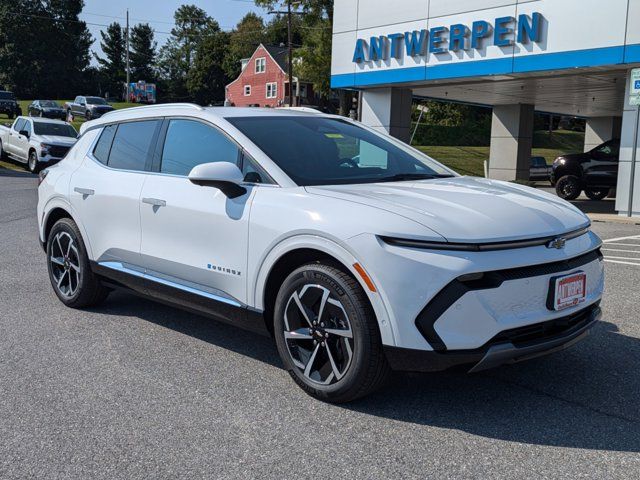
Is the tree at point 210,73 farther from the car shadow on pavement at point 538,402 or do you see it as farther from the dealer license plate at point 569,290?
the dealer license plate at point 569,290

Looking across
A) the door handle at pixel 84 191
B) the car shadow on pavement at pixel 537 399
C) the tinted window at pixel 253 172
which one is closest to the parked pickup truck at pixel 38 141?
the door handle at pixel 84 191

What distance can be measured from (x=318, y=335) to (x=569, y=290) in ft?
4.56

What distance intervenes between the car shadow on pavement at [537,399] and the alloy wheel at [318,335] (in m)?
0.27

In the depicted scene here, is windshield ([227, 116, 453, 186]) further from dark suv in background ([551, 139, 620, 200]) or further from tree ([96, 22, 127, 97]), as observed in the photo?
tree ([96, 22, 127, 97])

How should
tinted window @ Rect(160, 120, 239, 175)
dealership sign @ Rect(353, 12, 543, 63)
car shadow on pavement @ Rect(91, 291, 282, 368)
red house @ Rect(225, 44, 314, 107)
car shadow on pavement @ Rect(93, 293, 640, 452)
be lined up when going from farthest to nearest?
red house @ Rect(225, 44, 314, 107), dealership sign @ Rect(353, 12, 543, 63), car shadow on pavement @ Rect(91, 291, 282, 368), tinted window @ Rect(160, 120, 239, 175), car shadow on pavement @ Rect(93, 293, 640, 452)

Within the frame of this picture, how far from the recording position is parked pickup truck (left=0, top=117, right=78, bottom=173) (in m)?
21.9

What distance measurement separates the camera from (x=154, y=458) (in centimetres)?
334

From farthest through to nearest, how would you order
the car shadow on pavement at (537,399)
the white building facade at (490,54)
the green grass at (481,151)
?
the green grass at (481,151), the white building facade at (490,54), the car shadow on pavement at (537,399)

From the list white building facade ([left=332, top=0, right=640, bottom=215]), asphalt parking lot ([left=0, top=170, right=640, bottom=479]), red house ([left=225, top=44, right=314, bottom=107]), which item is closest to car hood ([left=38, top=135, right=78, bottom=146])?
white building facade ([left=332, top=0, right=640, bottom=215])

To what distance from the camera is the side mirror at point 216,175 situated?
14.0 feet

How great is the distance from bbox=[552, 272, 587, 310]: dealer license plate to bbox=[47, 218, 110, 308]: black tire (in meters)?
3.80

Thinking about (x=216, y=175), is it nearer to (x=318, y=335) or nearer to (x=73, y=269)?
(x=318, y=335)

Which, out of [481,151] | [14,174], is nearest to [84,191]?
[14,174]

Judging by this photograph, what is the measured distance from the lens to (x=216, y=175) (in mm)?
4270
